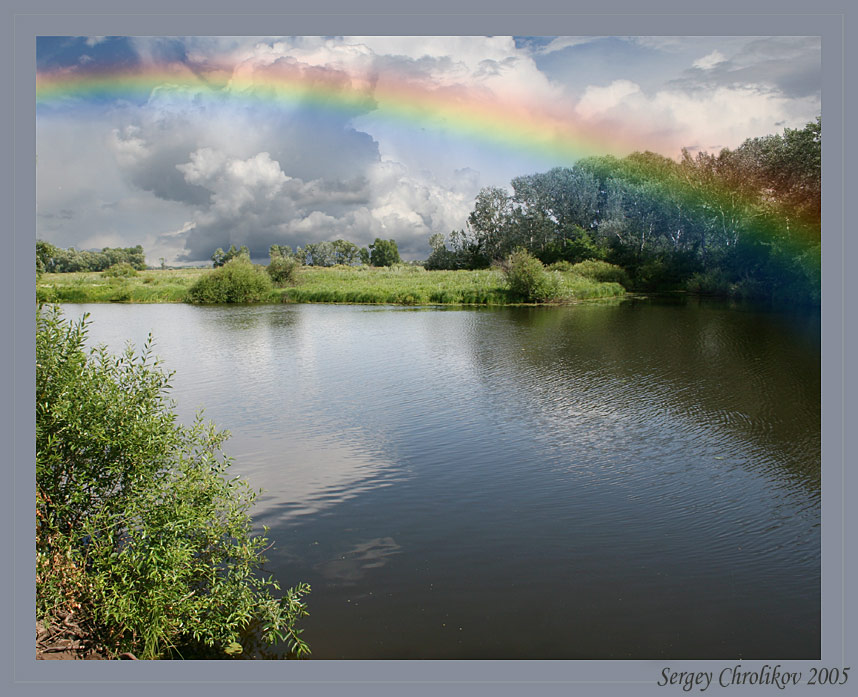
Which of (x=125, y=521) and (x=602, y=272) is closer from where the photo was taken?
(x=125, y=521)

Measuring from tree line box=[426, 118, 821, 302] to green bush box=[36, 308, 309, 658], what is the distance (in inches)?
1081

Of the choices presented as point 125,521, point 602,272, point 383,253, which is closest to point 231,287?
point 383,253

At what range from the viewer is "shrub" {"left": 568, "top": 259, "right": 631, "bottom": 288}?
4234 cm

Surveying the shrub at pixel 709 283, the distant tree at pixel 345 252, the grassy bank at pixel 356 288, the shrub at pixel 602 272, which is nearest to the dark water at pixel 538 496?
the grassy bank at pixel 356 288

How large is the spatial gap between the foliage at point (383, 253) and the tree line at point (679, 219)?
15.3ft

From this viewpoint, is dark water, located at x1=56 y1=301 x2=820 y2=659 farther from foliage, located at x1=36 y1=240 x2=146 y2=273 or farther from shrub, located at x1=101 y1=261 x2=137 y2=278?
shrub, located at x1=101 y1=261 x2=137 y2=278

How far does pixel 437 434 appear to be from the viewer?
29.6ft

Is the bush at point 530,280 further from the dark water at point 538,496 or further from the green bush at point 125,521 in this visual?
the green bush at point 125,521

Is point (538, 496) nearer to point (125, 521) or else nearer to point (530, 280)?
point (125, 521)

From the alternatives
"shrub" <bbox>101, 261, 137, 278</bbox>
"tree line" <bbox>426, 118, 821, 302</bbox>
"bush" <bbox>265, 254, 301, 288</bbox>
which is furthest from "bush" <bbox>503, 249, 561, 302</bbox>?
"shrub" <bbox>101, 261, 137, 278</bbox>

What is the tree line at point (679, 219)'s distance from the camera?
26.1 metres

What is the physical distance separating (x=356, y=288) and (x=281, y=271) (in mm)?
7819

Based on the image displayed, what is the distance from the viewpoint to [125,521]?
3.72m

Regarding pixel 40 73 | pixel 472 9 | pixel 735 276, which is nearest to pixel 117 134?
pixel 40 73
